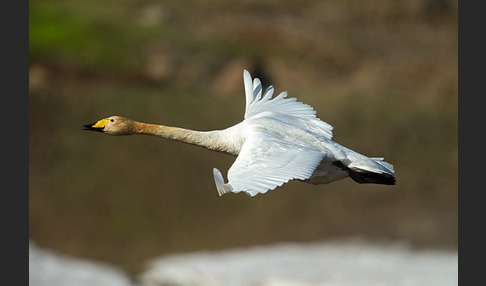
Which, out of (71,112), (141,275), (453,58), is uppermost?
(453,58)

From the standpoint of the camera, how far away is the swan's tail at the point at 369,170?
5.93 metres

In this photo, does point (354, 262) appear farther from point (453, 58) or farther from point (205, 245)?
point (453, 58)

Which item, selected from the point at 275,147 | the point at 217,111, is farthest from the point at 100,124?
the point at 217,111

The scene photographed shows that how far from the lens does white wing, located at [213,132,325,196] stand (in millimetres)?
4875

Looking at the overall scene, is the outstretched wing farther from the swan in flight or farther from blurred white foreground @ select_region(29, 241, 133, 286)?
blurred white foreground @ select_region(29, 241, 133, 286)

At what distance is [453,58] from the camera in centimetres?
1841

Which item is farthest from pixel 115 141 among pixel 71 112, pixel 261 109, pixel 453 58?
pixel 261 109

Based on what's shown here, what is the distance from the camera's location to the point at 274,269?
11.3m

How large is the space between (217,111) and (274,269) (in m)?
5.63

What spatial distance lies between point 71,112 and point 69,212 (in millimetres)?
2766

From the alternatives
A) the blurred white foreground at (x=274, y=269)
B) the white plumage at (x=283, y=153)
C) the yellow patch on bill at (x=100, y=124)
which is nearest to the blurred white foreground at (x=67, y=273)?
the blurred white foreground at (x=274, y=269)

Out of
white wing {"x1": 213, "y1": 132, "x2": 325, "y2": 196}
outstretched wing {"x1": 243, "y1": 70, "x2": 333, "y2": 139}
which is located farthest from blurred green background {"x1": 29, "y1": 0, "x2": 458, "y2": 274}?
white wing {"x1": 213, "y1": 132, "x2": 325, "y2": 196}

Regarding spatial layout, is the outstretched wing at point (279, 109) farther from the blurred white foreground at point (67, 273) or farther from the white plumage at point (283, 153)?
the blurred white foreground at point (67, 273)

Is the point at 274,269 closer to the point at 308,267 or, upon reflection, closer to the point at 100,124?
the point at 308,267
